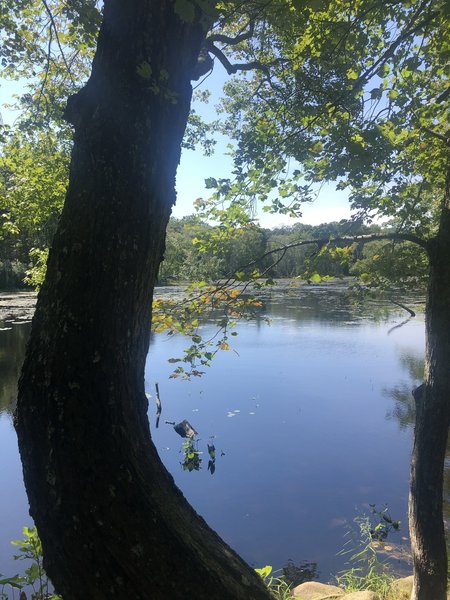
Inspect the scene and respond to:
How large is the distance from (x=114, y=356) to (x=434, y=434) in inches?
119

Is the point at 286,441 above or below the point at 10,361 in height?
below

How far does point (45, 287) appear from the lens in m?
1.41

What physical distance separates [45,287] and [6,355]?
1696cm

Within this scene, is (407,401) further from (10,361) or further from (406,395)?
(10,361)

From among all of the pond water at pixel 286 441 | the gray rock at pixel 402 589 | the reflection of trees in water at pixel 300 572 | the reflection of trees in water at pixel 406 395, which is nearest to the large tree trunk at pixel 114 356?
the pond water at pixel 286 441

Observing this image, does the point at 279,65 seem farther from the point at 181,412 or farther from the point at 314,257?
the point at 181,412

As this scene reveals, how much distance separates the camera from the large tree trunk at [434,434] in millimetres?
3523

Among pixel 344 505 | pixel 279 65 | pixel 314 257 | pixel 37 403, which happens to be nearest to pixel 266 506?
pixel 344 505

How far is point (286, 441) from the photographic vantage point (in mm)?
10578

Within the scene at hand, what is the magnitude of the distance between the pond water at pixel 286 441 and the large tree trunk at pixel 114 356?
2.74 metres

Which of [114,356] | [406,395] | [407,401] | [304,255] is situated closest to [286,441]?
[407,401]

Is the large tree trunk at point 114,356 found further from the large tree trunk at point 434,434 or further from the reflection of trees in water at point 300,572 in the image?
the reflection of trees in water at point 300,572

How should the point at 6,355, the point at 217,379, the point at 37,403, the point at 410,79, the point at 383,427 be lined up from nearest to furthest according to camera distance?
1. the point at 37,403
2. the point at 410,79
3. the point at 383,427
4. the point at 217,379
5. the point at 6,355

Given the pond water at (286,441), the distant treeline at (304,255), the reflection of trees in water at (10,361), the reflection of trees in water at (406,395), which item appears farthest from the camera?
the reflection of trees in water at (10,361)
